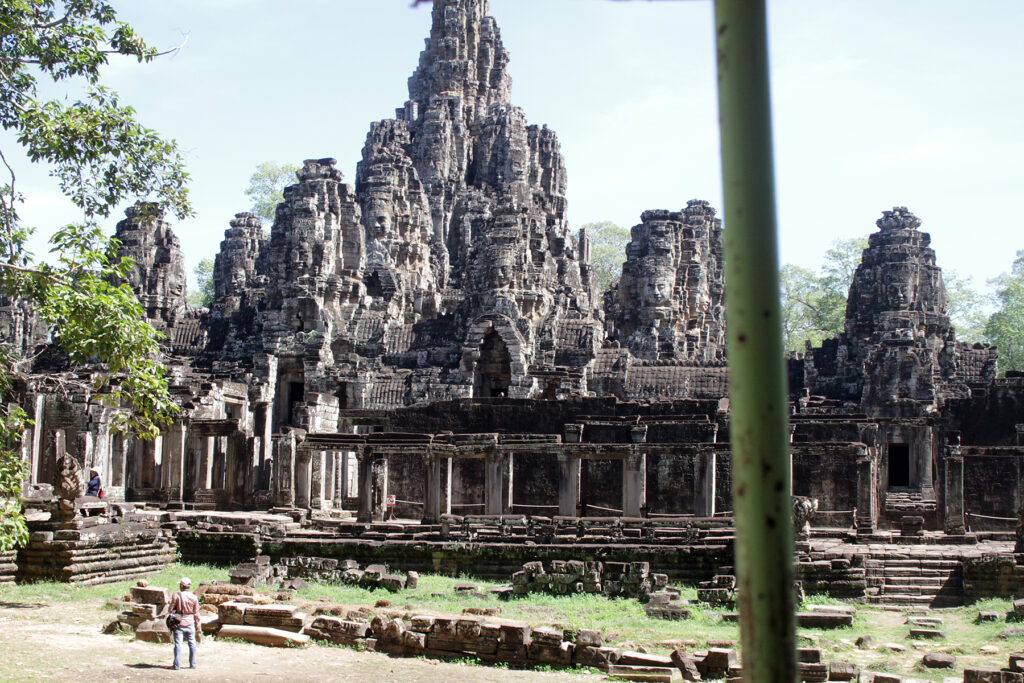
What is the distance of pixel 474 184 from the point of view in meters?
58.2

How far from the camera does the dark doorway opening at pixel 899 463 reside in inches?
1318

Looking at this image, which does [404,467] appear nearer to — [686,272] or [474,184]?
[686,272]

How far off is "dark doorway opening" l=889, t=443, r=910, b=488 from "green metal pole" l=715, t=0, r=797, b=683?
1273 inches

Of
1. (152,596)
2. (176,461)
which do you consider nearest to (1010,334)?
(176,461)

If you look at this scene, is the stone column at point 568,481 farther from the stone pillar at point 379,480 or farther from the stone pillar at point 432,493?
the stone pillar at point 379,480

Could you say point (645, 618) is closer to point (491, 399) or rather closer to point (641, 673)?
point (641, 673)

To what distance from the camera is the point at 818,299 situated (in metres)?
65.2

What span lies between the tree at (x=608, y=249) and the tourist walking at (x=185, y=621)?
64.3 meters

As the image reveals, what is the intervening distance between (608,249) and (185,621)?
67.6 meters

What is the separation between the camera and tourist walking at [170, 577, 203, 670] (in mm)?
12250

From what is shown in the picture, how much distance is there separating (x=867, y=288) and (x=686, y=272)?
10339 mm

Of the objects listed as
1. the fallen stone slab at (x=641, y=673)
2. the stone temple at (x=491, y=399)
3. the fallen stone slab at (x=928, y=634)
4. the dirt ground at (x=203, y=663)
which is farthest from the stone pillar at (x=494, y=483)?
the fallen stone slab at (x=641, y=673)

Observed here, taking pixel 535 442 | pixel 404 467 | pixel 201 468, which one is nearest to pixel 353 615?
pixel 535 442

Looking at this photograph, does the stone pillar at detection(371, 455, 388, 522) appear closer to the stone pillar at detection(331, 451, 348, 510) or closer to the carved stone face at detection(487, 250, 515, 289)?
the stone pillar at detection(331, 451, 348, 510)
